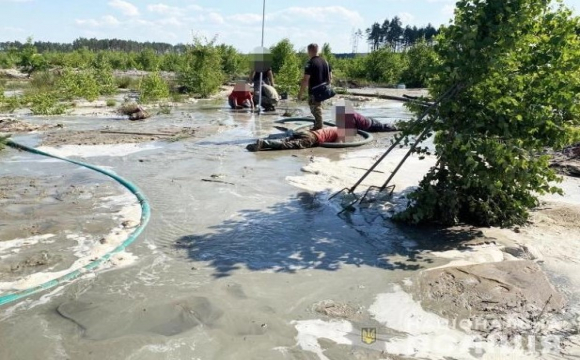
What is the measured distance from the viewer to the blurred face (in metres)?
9.88

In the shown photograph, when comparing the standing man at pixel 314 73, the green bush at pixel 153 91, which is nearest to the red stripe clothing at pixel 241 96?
the green bush at pixel 153 91

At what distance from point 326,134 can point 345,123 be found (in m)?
0.82

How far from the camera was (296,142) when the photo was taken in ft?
29.7

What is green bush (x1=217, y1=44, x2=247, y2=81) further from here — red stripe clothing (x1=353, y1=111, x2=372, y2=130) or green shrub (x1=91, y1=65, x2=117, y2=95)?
red stripe clothing (x1=353, y1=111, x2=372, y2=130)

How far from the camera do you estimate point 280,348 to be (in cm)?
289

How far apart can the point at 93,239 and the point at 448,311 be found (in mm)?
3267

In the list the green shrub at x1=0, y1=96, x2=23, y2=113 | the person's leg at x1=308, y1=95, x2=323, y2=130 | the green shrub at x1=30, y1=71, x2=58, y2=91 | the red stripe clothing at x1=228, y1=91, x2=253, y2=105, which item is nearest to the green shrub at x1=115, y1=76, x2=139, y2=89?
the green shrub at x1=30, y1=71, x2=58, y2=91

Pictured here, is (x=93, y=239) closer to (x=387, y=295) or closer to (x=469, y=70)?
(x=387, y=295)

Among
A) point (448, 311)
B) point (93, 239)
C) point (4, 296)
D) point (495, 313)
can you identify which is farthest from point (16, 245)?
point (495, 313)

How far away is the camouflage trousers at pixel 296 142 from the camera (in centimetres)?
895

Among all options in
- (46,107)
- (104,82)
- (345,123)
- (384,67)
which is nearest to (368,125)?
(345,123)

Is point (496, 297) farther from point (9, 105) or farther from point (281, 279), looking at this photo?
point (9, 105)

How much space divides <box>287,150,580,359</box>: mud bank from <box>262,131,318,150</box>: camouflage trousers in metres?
3.76

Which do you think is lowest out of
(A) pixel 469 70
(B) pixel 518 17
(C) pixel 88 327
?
(C) pixel 88 327
